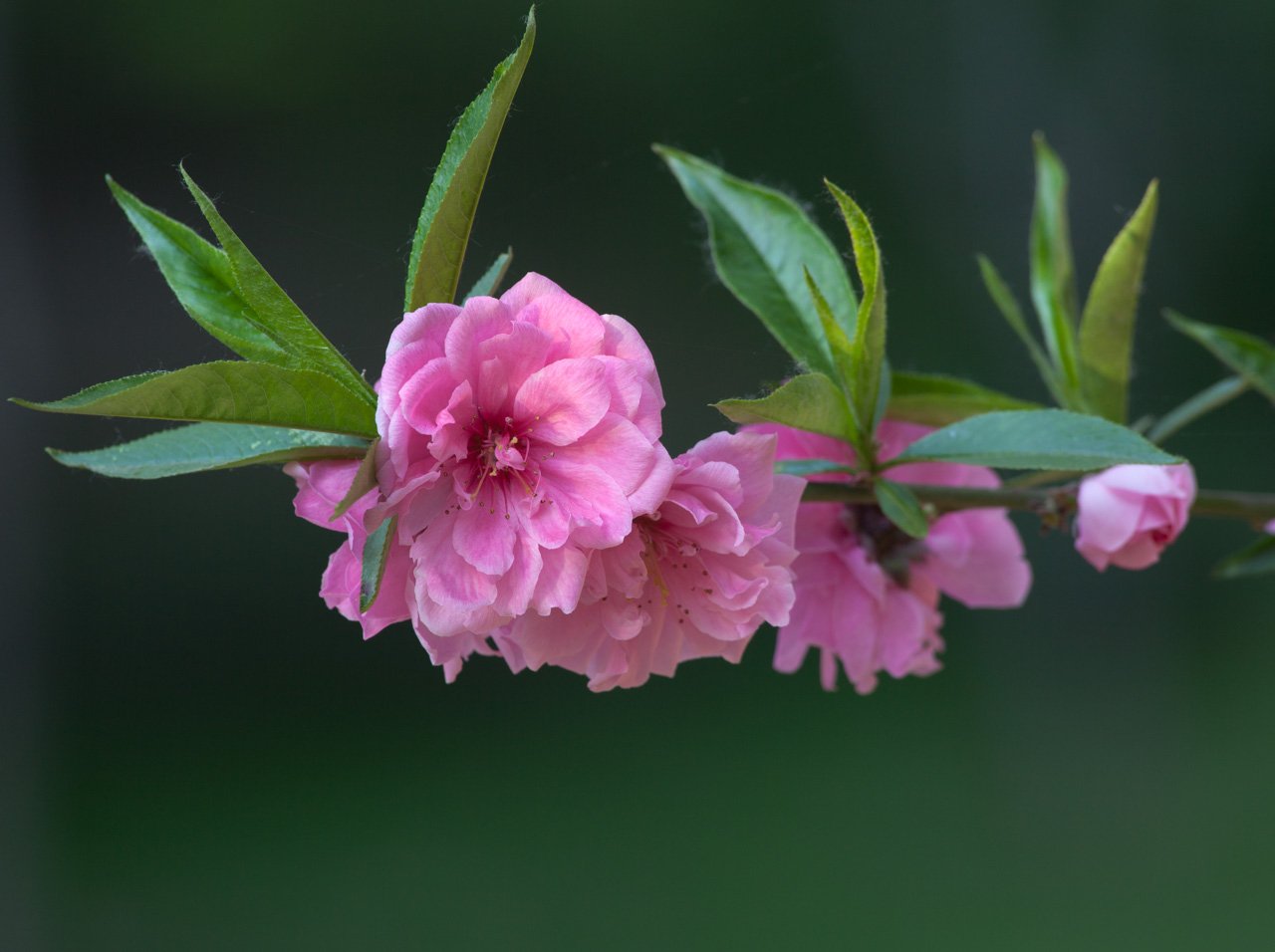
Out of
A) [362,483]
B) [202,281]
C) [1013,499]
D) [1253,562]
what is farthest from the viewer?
[1253,562]

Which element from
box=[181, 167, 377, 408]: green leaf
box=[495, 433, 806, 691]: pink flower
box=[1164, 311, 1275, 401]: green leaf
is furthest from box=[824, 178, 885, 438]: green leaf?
box=[1164, 311, 1275, 401]: green leaf

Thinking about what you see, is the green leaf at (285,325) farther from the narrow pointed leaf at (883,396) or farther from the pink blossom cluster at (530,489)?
the narrow pointed leaf at (883,396)

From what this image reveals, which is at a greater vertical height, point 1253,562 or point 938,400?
point 938,400

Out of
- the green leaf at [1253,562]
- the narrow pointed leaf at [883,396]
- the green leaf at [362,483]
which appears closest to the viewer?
the green leaf at [362,483]

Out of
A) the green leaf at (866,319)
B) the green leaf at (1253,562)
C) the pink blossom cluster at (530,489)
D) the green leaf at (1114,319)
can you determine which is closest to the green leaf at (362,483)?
the pink blossom cluster at (530,489)

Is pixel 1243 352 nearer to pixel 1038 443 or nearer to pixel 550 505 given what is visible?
pixel 1038 443

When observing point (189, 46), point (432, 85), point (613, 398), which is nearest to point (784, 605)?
point (613, 398)

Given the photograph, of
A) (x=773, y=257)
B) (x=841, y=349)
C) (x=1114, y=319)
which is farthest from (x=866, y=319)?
(x=1114, y=319)
